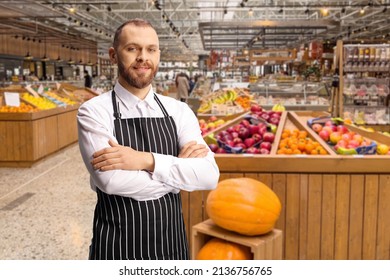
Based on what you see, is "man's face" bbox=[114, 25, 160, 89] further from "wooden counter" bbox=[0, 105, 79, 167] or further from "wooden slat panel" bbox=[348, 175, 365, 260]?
"wooden counter" bbox=[0, 105, 79, 167]

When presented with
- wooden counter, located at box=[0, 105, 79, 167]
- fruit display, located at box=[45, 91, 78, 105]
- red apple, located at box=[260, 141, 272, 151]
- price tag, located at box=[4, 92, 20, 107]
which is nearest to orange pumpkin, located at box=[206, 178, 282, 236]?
red apple, located at box=[260, 141, 272, 151]

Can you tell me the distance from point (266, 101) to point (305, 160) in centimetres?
613

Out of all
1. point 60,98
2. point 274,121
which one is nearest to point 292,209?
point 274,121

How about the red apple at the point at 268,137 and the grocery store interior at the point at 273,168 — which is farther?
the red apple at the point at 268,137

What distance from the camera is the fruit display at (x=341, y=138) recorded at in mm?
3436

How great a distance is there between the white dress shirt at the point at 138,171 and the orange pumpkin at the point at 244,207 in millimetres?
858

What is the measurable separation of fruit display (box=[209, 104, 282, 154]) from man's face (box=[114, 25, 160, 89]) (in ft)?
5.83

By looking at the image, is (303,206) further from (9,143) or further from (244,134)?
(9,143)

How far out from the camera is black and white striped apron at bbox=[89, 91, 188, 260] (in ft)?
5.98

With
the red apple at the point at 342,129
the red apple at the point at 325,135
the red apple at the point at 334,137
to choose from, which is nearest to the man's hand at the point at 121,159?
the red apple at the point at 334,137

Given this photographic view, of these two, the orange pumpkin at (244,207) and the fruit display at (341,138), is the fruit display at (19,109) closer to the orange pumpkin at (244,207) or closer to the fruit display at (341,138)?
the fruit display at (341,138)

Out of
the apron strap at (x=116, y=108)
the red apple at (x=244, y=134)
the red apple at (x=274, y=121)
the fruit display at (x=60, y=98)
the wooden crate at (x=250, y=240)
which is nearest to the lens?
the apron strap at (x=116, y=108)

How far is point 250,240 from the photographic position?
2.70 metres
